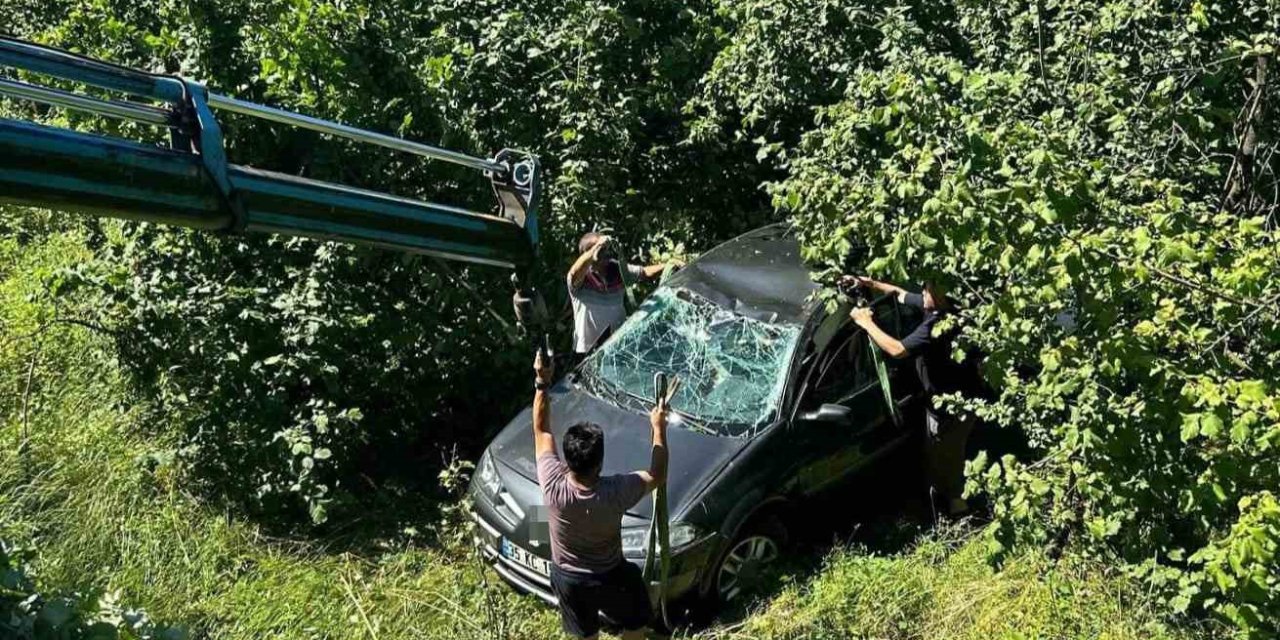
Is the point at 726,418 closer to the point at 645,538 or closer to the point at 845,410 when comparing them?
the point at 845,410

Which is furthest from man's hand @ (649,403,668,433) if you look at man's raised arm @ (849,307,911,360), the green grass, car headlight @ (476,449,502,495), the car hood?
man's raised arm @ (849,307,911,360)

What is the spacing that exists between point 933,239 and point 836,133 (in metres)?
1.65

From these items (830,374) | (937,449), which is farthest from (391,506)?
(937,449)

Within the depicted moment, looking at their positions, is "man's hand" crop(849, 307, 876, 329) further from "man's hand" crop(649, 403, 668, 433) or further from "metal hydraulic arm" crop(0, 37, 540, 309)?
"metal hydraulic arm" crop(0, 37, 540, 309)

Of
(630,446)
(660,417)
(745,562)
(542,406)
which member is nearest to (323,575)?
(630,446)

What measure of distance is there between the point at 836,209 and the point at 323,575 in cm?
364

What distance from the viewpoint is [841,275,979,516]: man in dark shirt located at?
20.4 ft

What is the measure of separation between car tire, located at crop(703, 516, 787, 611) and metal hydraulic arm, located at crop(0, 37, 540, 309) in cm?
267

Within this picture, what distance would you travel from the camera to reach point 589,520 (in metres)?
4.59

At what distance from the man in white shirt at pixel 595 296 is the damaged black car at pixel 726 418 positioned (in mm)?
423

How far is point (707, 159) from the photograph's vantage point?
27.3ft

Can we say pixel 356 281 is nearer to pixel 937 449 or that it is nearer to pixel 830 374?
pixel 830 374

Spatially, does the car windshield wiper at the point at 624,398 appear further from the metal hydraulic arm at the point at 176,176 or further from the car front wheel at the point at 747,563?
the metal hydraulic arm at the point at 176,176

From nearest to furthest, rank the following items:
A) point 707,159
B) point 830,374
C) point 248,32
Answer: point 830,374
point 248,32
point 707,159
